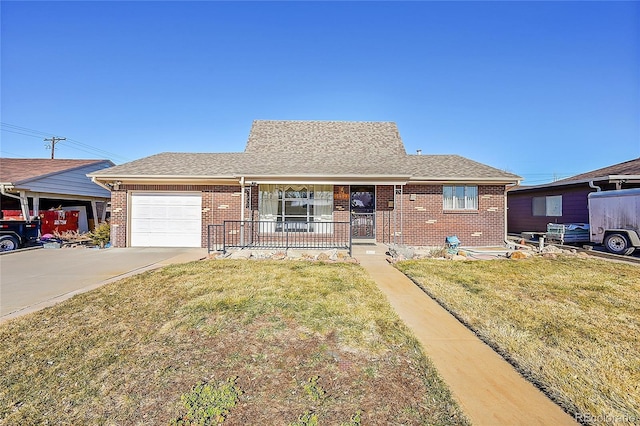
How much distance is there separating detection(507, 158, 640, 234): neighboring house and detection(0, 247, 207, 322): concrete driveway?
16.7 meters

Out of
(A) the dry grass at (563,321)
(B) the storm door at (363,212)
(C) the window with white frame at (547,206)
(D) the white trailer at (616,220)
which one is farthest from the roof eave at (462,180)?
(C) the window with white frame at (547,206)

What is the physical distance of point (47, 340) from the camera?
3.52 m

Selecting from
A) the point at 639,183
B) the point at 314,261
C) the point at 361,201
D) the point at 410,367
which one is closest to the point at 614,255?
the point at 639,183

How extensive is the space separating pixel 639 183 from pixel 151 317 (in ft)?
57.9

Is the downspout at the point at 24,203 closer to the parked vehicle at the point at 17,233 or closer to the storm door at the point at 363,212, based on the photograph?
the parked vehicle at the point at 17,233

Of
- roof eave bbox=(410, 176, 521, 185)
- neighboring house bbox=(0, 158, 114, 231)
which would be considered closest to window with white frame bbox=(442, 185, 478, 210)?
roof eave bbox=(410, 176, 521, 185)

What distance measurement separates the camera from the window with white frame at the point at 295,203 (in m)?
11.4

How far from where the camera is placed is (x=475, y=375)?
288 centimetres

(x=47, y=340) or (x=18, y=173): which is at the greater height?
(x=18, y=173)

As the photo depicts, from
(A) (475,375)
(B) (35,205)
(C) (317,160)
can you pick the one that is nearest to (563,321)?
(A) (475,375)

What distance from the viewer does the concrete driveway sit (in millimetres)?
5181

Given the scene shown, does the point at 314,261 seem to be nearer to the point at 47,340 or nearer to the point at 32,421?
the point at 47,340

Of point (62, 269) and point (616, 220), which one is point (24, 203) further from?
point (616, 220)

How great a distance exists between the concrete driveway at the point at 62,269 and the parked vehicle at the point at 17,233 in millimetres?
554
